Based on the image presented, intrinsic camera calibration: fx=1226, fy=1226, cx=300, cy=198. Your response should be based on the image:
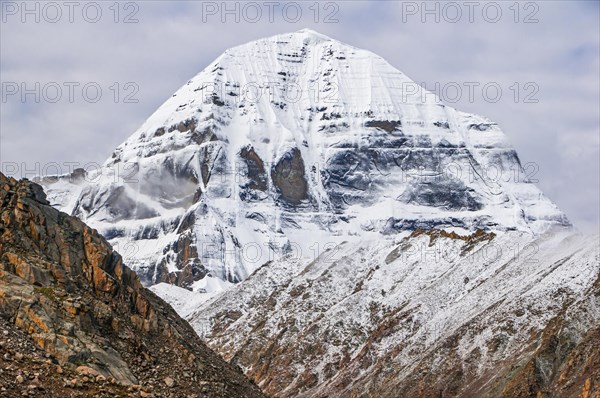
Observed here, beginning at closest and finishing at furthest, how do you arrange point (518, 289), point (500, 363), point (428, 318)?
1. point (500, 363)
2. point (518, 289)
3. point (428, 318)

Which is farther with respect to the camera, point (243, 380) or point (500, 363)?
point (500, 363)

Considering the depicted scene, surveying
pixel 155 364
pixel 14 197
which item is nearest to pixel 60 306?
pixel 155 364

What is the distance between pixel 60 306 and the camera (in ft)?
214

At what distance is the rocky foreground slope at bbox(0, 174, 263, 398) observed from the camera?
57500mm

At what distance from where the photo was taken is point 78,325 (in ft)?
212

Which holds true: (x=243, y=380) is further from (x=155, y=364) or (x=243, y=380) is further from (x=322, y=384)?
(x=322, y=384)

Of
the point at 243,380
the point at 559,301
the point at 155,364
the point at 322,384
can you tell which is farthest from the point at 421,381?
the point at 155,364

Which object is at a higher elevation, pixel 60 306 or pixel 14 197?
pixel 14 197

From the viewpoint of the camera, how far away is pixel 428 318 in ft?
648

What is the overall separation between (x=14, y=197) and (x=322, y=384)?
424 feet

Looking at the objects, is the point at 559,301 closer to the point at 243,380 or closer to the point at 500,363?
the point at 500,363

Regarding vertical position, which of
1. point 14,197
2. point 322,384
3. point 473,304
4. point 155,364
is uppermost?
point 14,197

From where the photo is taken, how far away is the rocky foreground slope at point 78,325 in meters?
57.5

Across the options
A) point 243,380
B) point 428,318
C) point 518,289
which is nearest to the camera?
point 243,380
